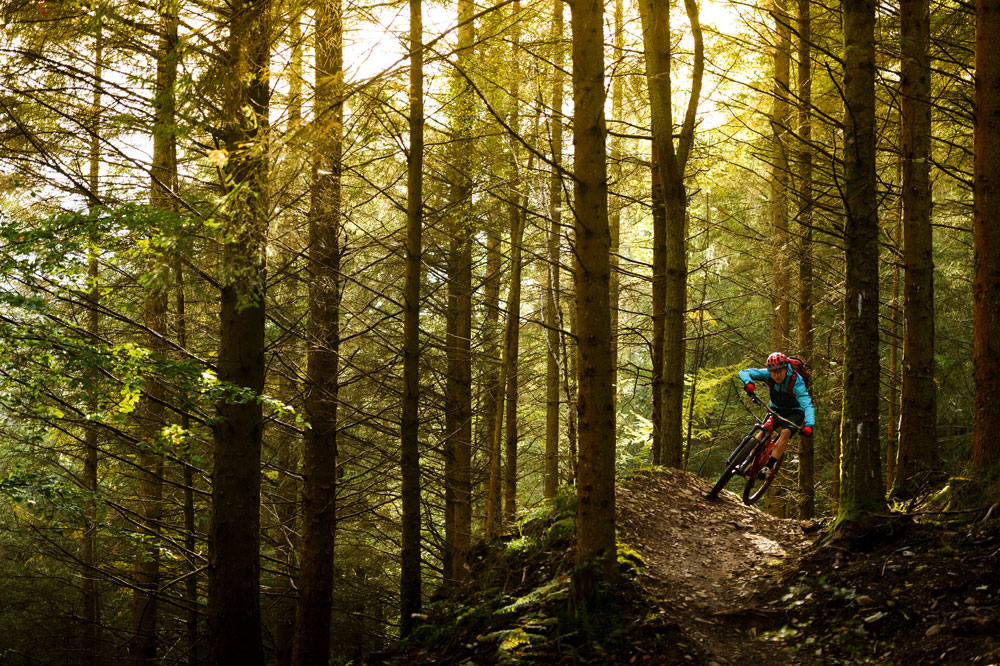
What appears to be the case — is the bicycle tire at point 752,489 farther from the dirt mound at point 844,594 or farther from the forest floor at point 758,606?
the forest floor at point 758,606

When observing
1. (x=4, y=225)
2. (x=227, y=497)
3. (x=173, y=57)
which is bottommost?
(x=227, y=497)

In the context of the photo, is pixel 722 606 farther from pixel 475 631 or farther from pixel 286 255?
pixel 286 255

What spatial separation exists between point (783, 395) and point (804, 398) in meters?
0.27

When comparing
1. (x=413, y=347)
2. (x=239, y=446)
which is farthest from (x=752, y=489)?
(x=239, y=446)

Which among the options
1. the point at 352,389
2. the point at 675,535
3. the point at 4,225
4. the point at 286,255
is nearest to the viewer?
the point at 4,225

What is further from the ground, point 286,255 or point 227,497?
point 286,255

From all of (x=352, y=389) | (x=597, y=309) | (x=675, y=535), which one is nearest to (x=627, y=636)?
(x=597, y=309)

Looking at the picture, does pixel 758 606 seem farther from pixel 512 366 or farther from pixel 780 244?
pixel 780 244

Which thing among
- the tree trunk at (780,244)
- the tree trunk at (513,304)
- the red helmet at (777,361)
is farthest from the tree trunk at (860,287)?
the tree trunk at (780,244)

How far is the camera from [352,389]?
41.0 ft

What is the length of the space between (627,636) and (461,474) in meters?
9.09

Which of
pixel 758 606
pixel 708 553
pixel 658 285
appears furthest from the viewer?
pixel 658 285

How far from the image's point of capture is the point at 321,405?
9328 millimetres

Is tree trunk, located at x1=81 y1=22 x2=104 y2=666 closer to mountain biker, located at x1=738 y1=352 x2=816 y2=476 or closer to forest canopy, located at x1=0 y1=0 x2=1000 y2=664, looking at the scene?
forest canopy, located at x1=0 y1=0 x2=1000 y2=664
